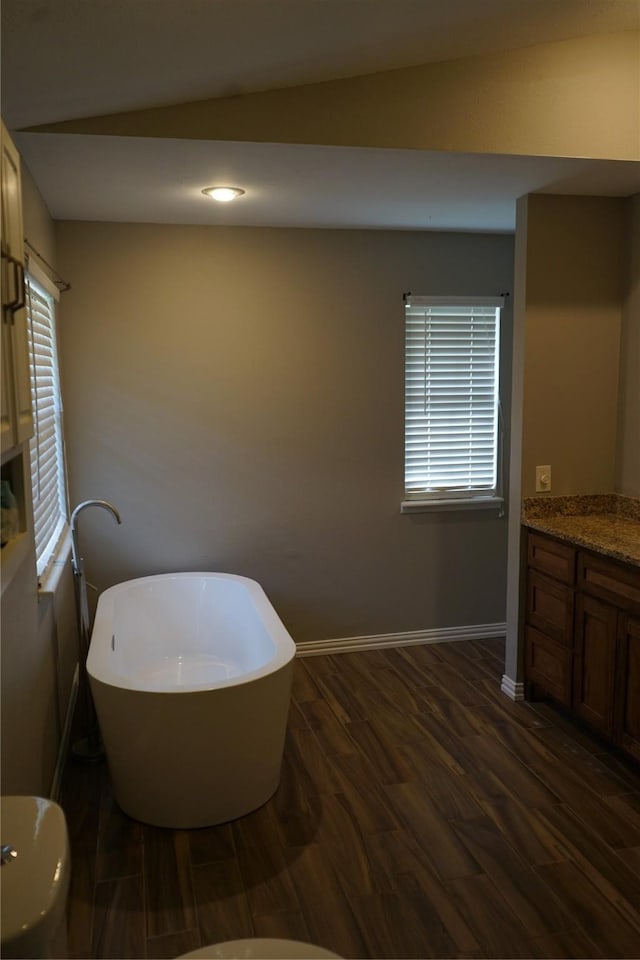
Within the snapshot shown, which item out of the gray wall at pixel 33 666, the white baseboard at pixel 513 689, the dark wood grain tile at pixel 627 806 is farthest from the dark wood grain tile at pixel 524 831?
the gray wall at pixel 33 666

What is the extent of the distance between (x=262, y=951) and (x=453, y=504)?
317 cm

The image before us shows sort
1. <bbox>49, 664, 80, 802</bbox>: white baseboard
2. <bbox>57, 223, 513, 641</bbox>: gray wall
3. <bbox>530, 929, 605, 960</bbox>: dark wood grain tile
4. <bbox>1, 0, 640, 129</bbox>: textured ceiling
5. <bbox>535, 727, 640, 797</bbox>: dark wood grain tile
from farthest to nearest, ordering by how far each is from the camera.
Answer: <bbox>57, 223, 513, 641</bbox>: gray wall → <bbox>535, 727, 640, 797</bbox>: dark wood grain tile → <bbox>49, 664, 80, 802</bbox>: white baseboard → <bbox>530, 929, 605, 960</bbox>: dark wood grain tile → <bbox>1, 0, 640, 129</bbox>: textured ceiling

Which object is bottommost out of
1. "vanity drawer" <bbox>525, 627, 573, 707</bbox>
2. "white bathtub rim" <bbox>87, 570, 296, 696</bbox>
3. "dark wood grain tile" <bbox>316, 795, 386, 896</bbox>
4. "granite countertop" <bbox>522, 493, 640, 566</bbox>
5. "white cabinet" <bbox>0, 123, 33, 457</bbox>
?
"dark wood grain tile" <bbox>316, 795, 386, 896</bbox>

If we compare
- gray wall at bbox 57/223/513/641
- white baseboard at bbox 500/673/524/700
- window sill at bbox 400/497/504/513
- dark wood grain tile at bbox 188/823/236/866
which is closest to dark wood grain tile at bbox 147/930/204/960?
dark wood grain tile at bbox 188/823/236/866

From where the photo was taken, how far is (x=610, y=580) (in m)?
2.93

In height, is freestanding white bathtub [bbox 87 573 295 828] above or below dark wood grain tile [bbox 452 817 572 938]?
above

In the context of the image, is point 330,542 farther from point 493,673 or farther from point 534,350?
point 534,350

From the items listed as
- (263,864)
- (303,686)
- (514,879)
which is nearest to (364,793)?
(263,864)

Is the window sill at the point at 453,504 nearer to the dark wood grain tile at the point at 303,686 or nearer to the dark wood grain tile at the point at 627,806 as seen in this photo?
the dark wood grain tile at the point at 303,686

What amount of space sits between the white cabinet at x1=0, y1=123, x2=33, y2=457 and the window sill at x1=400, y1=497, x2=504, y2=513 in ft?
9.12

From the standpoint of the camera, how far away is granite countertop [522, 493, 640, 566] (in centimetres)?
308

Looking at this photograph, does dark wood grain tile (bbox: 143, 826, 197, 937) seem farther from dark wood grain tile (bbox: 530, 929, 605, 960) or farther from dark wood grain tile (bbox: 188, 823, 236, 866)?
dark wood grain tile (bbox: 530, 929, 605, 960)

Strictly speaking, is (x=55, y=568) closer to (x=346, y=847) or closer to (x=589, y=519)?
(x=346, y=847)

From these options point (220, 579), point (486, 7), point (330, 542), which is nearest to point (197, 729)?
point (220, 579)
